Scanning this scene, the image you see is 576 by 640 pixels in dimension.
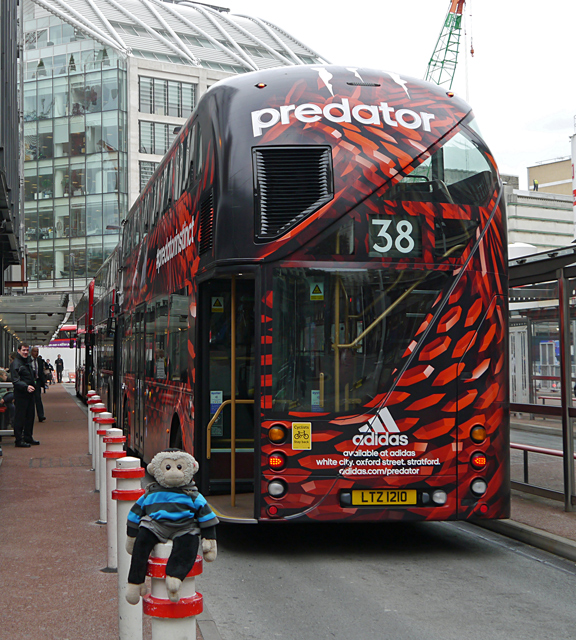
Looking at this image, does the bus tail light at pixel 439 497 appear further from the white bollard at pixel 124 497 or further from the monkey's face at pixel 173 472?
the monkey's face at pixel 173 472

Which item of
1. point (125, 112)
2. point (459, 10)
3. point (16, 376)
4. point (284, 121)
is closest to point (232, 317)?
point (284, 121)

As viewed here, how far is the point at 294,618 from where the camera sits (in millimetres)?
5797

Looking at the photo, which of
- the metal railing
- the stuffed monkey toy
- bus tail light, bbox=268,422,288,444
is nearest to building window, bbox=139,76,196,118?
the metal railing

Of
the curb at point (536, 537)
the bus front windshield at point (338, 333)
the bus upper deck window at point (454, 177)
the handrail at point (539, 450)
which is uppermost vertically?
the bus upper deck window at point (454, 177)

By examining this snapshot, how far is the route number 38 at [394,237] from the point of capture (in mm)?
7445

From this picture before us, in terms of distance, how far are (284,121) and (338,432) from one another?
276cm

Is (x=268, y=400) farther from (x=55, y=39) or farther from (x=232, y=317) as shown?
(x=55, y=39)

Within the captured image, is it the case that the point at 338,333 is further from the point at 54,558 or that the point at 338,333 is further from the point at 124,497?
the point at 54,558

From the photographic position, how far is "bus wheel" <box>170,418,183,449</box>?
9.45 metres

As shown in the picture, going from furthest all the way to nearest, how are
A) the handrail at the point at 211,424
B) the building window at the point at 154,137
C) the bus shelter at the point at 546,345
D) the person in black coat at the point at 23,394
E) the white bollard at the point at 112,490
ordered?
the building window at the point at 154,137 < the person in black coat at the point at 23,394 < the bus shelter at the point at 546,345 < the handrail at the point at 211,424 < the white bollard at the point at 112,490

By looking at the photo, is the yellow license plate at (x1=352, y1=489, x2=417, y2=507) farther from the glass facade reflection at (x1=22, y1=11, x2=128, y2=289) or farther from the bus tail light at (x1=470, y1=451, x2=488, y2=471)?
the glass facade reflection at (x1=22, y1=11, x2=128, y2=289)

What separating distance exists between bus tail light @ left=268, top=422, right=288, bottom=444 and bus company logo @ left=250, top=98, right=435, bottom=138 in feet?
8.30

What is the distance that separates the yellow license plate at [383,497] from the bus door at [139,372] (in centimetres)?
638

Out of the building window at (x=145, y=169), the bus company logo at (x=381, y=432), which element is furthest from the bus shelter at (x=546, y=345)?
the building window at (x=145, y=169)
